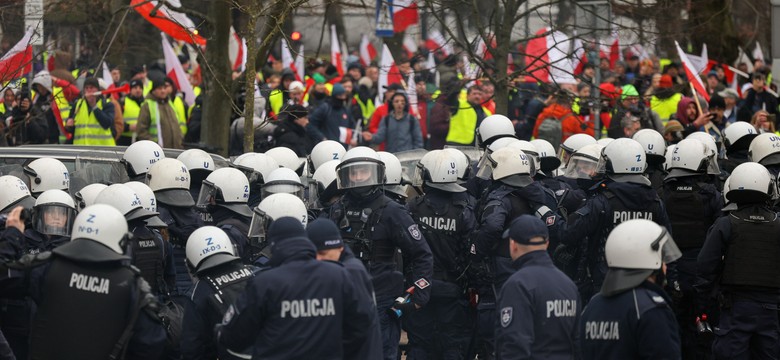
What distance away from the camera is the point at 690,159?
11.4m

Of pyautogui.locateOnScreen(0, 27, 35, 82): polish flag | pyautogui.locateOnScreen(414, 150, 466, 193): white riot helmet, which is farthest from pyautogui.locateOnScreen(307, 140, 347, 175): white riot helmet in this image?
pyautogui.locateOnScreen(0, 27, 35, 82): polish flag

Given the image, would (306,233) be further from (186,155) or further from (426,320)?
(186,155)

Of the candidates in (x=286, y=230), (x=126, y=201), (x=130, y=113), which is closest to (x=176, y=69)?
(x=130, y=113)

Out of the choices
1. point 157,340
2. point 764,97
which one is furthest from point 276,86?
point 157,340

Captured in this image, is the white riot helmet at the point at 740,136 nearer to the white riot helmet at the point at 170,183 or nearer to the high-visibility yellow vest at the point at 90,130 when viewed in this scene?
the white riot helmet at the point at 170,183

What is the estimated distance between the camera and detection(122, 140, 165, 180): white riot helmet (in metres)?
11.8

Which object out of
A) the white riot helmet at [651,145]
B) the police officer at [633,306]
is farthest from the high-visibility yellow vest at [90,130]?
the police officer at [633,306]

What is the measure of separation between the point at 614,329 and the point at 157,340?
2.77 m

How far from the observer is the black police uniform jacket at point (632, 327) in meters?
7.19

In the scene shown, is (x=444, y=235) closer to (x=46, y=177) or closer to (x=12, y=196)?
(x=46, y=177)

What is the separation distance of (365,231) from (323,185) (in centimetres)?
101

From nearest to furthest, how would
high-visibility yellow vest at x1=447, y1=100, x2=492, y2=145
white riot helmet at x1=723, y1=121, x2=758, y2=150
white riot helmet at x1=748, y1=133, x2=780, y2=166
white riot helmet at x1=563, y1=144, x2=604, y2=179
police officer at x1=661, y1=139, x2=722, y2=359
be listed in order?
police officer at x1=661, y1=139, x2=722, y2=359 → white riot helmet at x1=563, y1=144, x2=604, y2=179 → white riot helmet at x1=748, y1=133, x2=780, y2=166 → white riot helmet at x1=723, y1=121, x2=758, y2=150 → high-visibility yellow vest at x1=447, y1=100, x2=492, y2=145

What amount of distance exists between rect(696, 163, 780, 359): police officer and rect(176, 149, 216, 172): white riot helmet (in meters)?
4.56

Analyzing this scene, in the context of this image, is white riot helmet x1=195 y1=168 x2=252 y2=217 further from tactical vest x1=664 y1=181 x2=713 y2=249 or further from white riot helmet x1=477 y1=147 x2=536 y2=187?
tactical vest x1=664 y1=181 x2=713 y2=249
